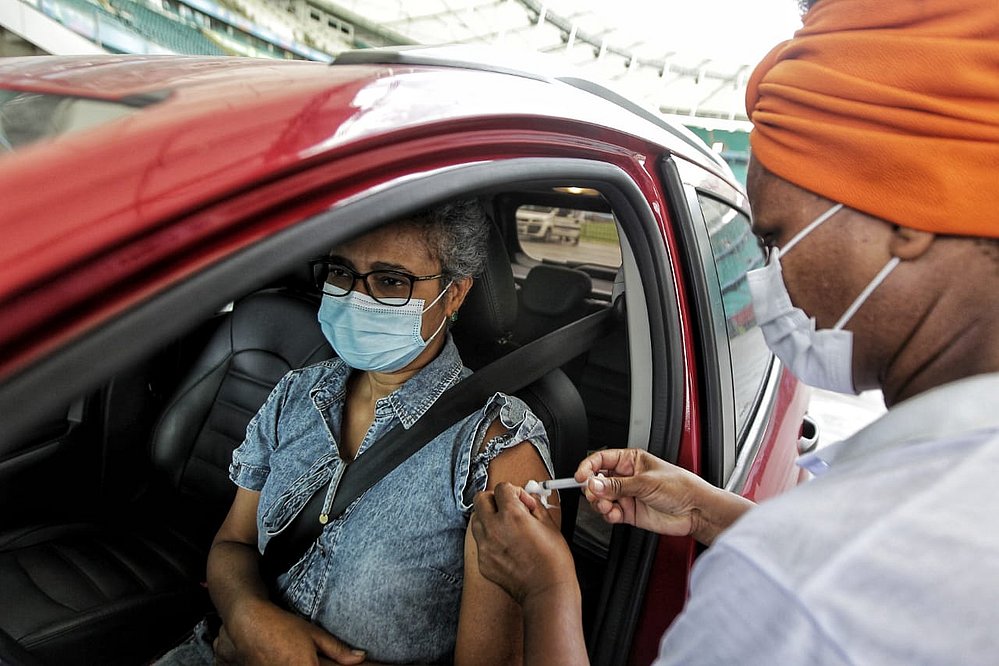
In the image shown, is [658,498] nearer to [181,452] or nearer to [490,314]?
[490,314]

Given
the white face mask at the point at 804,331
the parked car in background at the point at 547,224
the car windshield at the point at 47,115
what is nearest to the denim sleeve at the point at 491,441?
the white face mask at the point at 804,331

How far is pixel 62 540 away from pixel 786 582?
7.31 ft

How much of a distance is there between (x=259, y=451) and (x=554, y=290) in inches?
58.4

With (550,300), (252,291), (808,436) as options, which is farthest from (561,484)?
(808,436)

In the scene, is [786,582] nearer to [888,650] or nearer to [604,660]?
[888,650]

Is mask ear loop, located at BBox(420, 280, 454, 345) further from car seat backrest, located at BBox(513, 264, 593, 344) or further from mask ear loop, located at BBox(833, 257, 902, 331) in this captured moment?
car seat backrest, located at BBox(513, 264, 593, 344)

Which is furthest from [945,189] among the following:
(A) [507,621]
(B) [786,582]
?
(A) [507,621]

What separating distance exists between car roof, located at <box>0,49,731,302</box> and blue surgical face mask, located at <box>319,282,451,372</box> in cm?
54

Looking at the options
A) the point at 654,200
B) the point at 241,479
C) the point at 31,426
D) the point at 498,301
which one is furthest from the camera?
the point at 498,301

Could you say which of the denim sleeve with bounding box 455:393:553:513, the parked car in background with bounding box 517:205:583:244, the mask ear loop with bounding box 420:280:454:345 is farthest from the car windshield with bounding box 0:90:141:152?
the parked car in background with bounding box 517:205:583:244

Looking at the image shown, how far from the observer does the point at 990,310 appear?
648 millimetres

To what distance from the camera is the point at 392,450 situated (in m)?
1.27

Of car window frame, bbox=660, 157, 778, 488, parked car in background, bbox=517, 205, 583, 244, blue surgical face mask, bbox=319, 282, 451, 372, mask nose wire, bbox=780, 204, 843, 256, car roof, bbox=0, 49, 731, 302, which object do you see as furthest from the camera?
parked car in background, bbox=517, 205, 583, 244

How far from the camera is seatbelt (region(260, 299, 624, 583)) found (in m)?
1.27
